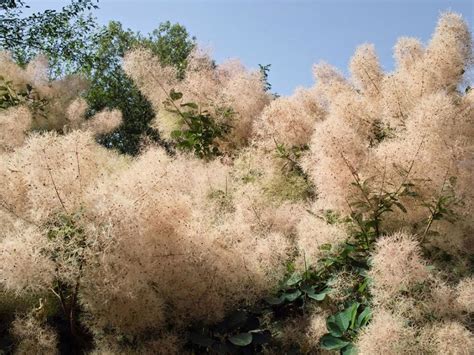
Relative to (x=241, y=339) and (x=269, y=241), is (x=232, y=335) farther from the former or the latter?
(x=269, y=241)

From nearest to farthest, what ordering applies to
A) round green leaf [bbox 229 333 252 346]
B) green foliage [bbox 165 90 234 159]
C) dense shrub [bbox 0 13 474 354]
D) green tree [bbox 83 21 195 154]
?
1. dense shrub [bbox 0 13 474 354]
2. round green leaf [bbox 229 333 252 346]
3. green foliage [bbox 165 90 234 159]
4. green tree [bbox 83 21 195 154]

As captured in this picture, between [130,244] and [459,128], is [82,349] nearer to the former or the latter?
[130,244]

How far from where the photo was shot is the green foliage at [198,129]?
4.44 m

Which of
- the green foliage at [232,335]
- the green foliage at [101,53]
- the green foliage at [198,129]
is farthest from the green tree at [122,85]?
the green foliage at [232,335]

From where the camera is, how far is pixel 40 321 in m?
2.47

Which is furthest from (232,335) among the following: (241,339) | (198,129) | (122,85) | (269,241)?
(122,85)

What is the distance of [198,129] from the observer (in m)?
4.50

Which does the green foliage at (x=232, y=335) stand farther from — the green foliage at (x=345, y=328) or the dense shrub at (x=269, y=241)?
the green foliage at (x=345, y=328)

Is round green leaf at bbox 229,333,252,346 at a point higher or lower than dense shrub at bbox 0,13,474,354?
lower

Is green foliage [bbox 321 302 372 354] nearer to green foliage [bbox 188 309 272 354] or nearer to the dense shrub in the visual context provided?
the dense shrub

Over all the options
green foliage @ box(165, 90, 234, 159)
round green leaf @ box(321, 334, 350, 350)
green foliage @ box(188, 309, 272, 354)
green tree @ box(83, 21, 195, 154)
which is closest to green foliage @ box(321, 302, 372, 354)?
round green leaf @ box(321, 334, 350, 350)

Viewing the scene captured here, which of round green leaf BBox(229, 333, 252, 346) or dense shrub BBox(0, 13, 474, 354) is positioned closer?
dense shrub BBox(0, 13, 474, 354)

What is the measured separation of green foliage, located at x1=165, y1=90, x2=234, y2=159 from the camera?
14.6 ft

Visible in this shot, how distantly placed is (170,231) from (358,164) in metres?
0.99
